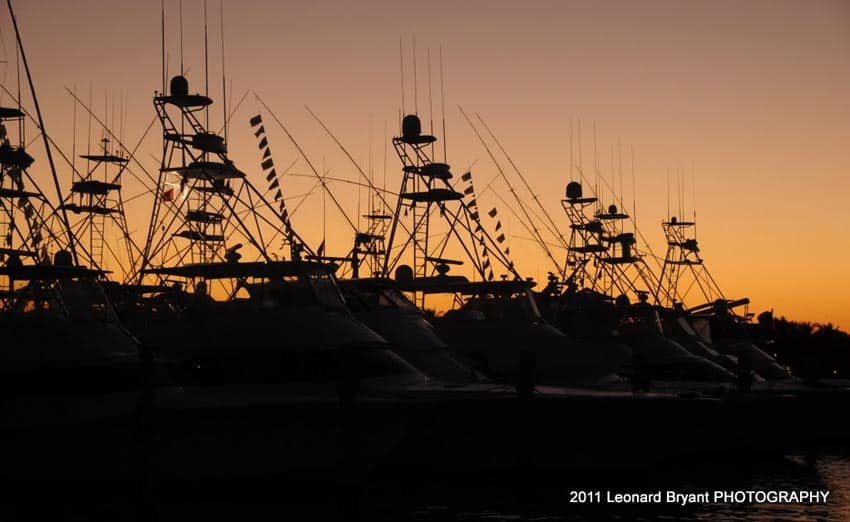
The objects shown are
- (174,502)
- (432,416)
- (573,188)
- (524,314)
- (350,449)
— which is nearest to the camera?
(350,449)

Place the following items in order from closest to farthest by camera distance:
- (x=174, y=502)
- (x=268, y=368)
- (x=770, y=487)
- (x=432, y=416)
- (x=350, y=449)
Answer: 1. (x=350, y=449)
2. (x=174, y=502)
3. (x=432, y=416)
4. (x=268, y=368)
5. (x=770, y=487)

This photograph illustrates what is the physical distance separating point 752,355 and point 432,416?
1514 inches

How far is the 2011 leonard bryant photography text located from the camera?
30.6m

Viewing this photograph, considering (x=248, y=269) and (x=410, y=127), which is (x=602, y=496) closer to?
(x=248, y=269)

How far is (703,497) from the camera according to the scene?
3222cm

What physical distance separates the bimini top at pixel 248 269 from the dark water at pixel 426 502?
6.42m

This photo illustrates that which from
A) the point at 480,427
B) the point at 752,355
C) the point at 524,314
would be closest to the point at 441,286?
the point at 524,314

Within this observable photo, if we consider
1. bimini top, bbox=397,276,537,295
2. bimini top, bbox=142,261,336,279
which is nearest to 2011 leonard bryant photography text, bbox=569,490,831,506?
bimini top, bbox=142,261,336,279

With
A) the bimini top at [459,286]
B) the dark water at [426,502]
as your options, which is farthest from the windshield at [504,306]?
the dark water at [426,502]

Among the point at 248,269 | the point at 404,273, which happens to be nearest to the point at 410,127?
the point at 404,273

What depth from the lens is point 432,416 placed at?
1196 inches

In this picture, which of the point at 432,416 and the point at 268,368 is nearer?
the point at 432,416

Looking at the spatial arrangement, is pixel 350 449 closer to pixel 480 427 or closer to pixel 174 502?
pixel 174 502

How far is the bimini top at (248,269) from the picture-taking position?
3378cm
